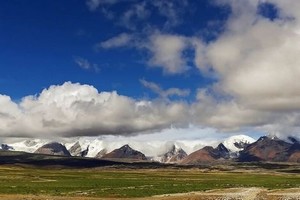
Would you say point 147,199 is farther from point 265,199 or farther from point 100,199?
point 265,199

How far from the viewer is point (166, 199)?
86938mm

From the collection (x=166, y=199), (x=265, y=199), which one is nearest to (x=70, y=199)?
(x=166, y=199)

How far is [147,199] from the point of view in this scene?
288 feet

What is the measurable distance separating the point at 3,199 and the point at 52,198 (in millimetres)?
8637

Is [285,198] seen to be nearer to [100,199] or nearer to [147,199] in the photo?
[147,199]

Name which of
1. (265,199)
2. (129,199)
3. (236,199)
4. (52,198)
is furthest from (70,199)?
(265,199)

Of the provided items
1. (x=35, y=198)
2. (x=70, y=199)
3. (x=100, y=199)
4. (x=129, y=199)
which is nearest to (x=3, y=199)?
(x=35, y=198)

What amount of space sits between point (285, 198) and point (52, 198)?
43.6m

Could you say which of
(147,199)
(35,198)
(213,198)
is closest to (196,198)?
(213,198)

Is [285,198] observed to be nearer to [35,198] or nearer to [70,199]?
[70,199]

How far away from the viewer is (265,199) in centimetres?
8675

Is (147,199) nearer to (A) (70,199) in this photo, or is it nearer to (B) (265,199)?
(A) (70,199)

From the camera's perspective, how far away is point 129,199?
287 feet

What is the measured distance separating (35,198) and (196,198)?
29781 mm
